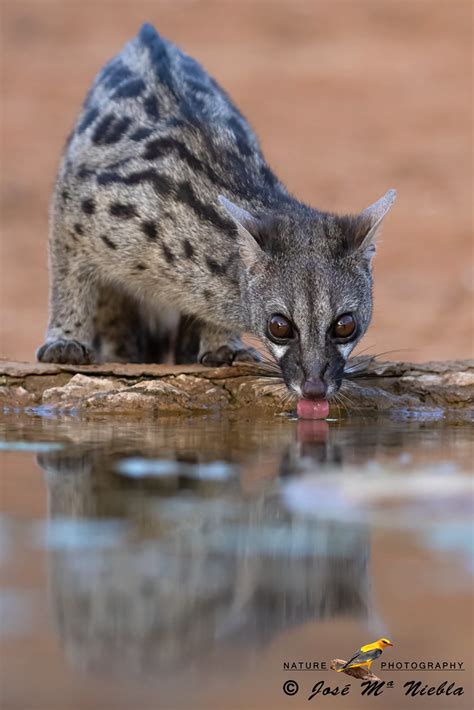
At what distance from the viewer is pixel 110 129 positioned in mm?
9648

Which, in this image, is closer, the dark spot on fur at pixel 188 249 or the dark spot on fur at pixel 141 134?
the dark spot on fur at pixel 188 249

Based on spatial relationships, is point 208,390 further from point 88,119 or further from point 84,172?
point 88,119

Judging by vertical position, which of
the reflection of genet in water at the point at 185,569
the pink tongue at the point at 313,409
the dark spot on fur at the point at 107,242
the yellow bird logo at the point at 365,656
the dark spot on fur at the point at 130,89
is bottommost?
the yellow bird logo at the point at 365,656

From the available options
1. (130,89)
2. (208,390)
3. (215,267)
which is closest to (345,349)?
(208,390)

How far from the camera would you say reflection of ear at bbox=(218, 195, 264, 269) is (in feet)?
26.7

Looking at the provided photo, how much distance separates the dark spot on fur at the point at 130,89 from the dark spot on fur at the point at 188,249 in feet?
5.32

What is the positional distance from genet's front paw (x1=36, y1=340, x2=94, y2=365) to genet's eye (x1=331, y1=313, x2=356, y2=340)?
2.37m

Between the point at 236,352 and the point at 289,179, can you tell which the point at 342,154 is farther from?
the point at 236,352

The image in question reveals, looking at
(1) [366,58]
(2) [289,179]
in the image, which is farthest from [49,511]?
(1) [366,58]

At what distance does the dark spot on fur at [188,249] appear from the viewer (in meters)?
8.90

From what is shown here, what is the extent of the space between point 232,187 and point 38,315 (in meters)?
10.1

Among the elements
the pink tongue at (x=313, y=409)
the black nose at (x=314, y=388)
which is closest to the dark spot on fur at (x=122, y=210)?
the pink tongue at (x=313, y=409)

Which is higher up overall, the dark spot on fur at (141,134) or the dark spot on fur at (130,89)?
the dark spot on fur at (130,89)

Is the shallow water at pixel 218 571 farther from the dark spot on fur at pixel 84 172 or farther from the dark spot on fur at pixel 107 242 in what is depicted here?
the dark spot on fur at pixel 84 172
